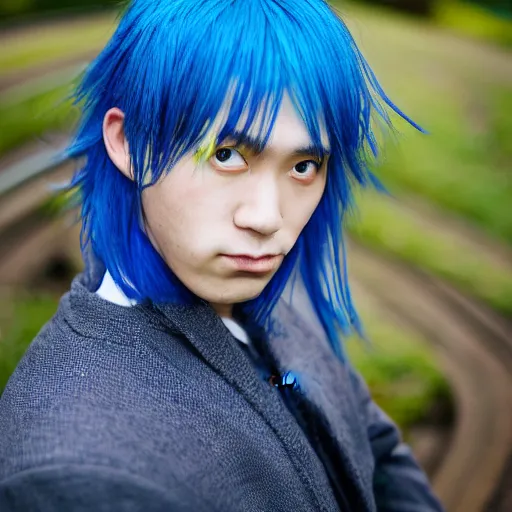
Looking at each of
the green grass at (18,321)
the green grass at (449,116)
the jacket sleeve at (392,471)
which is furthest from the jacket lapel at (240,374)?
the green grass at (449,116)

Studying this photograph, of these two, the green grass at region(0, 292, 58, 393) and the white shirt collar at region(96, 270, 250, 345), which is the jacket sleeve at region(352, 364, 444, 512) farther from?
the green grass at region(0, 292, 58, 393)

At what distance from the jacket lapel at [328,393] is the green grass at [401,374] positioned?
1.34 meters

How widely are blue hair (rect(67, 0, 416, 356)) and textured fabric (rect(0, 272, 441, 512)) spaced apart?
0.34 feet

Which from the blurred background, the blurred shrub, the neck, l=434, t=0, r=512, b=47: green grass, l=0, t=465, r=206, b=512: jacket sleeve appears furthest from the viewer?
l=434, t=0, r=512, b=47: green grass

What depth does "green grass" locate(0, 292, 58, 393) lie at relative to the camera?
3.09 meters

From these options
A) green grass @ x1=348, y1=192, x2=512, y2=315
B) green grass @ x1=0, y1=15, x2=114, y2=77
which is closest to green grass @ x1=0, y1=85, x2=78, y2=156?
→ green grass @ x1=0, y1=15, x2=114, y2=77

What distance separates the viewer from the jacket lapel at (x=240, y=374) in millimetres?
1484

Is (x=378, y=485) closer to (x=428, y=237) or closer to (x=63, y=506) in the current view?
(x=63, y=506)

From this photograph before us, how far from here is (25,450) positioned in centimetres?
122

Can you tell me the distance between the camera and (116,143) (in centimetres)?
147

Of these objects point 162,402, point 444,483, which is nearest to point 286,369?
point 162,402

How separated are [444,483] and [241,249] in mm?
2075

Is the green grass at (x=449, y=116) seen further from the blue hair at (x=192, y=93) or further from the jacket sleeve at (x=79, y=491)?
the jacket sleeve at (x=79, y=491)

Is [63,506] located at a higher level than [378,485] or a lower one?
higher
